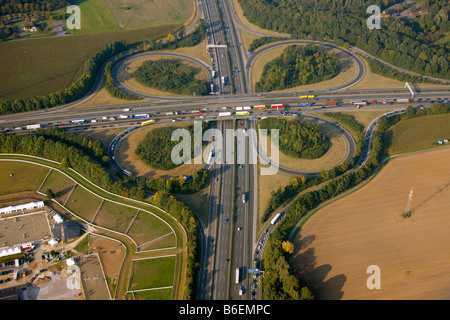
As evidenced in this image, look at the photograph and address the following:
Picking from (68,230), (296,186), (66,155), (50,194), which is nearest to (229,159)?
(296,186)

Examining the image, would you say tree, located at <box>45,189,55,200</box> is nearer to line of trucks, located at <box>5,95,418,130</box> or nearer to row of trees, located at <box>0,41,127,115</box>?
line of trucks, located at <box>5,95,418,130</box>

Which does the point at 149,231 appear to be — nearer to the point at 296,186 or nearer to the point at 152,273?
the point at 152,273

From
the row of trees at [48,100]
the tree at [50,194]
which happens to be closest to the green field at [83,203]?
the tree at [50,194]

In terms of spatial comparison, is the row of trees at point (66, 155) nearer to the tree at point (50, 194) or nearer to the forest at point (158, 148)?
the tree at point (50, 194)

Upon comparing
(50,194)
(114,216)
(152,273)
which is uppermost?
(50,194)

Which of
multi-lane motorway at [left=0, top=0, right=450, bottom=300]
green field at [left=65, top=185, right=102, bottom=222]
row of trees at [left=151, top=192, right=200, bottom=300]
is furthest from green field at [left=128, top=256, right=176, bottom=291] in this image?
green field at [left=65, top=185, right=102, bottom=222]

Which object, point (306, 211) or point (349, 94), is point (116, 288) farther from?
point (349, 94)

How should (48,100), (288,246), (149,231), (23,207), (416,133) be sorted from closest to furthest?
(288,246)
(149,231)
(23,207)
(416,133)
(48,100)
